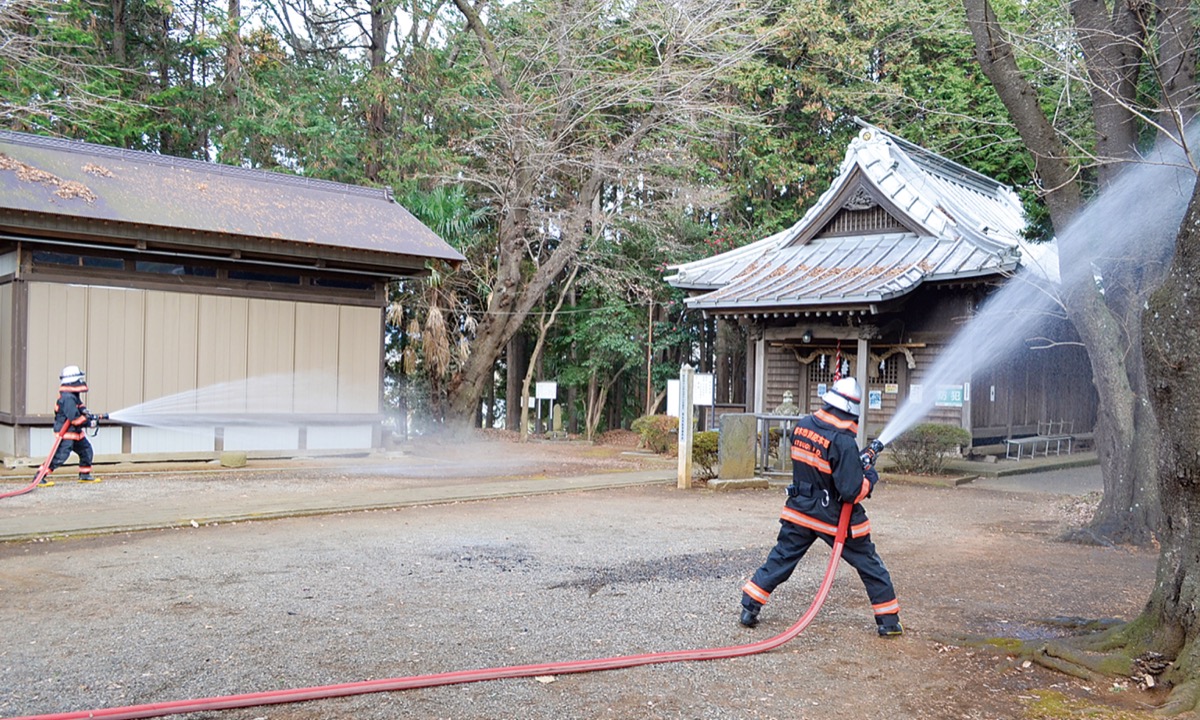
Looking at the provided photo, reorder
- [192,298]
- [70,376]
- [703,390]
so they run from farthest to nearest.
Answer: [703,390] < [192,298] < [70,376]

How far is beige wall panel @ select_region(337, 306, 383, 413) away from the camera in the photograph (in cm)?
1742

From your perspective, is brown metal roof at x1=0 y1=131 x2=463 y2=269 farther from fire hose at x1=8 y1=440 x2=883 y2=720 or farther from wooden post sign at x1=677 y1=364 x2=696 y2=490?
fire hose at x1=8 y1=440 x2=883 y2=720

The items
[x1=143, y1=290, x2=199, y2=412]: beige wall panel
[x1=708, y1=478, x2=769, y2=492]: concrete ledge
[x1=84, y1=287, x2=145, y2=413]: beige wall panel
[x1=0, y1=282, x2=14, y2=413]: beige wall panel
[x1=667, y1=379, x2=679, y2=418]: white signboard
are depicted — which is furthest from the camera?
[x1=667, y1=379, x2=679, y2=418]: white signboard

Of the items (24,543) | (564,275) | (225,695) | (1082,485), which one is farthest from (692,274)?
(225,695)

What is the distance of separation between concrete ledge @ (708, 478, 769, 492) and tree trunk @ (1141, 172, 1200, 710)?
342 inches

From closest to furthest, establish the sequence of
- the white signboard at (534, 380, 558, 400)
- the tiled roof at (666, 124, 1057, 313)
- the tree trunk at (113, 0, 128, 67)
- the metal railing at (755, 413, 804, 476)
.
→ 1. the metal railing at (755, 413, 804, 476)
2. the tiled roof at (666, 124, 1057, 313)
3. the tree trunk at (113, 0, 128, 67)
4. the white signboard at (534, 380, 558, 400)

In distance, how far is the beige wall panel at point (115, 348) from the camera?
14680mm

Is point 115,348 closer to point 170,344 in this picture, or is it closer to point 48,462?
point 170,344

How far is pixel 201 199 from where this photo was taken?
621 inches

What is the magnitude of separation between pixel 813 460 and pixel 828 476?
0.14 m

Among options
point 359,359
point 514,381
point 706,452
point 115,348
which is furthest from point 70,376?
point 514,381

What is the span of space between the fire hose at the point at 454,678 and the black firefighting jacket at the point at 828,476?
0.31ft

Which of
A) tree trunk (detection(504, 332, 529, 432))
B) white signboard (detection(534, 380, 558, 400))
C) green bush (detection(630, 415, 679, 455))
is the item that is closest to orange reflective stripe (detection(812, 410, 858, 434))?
green bush (detection(630, 415, 679, 455))

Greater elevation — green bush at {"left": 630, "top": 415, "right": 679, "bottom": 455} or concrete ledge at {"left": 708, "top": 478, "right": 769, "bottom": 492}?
green bush at {"left": 630, "top": 415, "right": 679, "bottom": 455}
